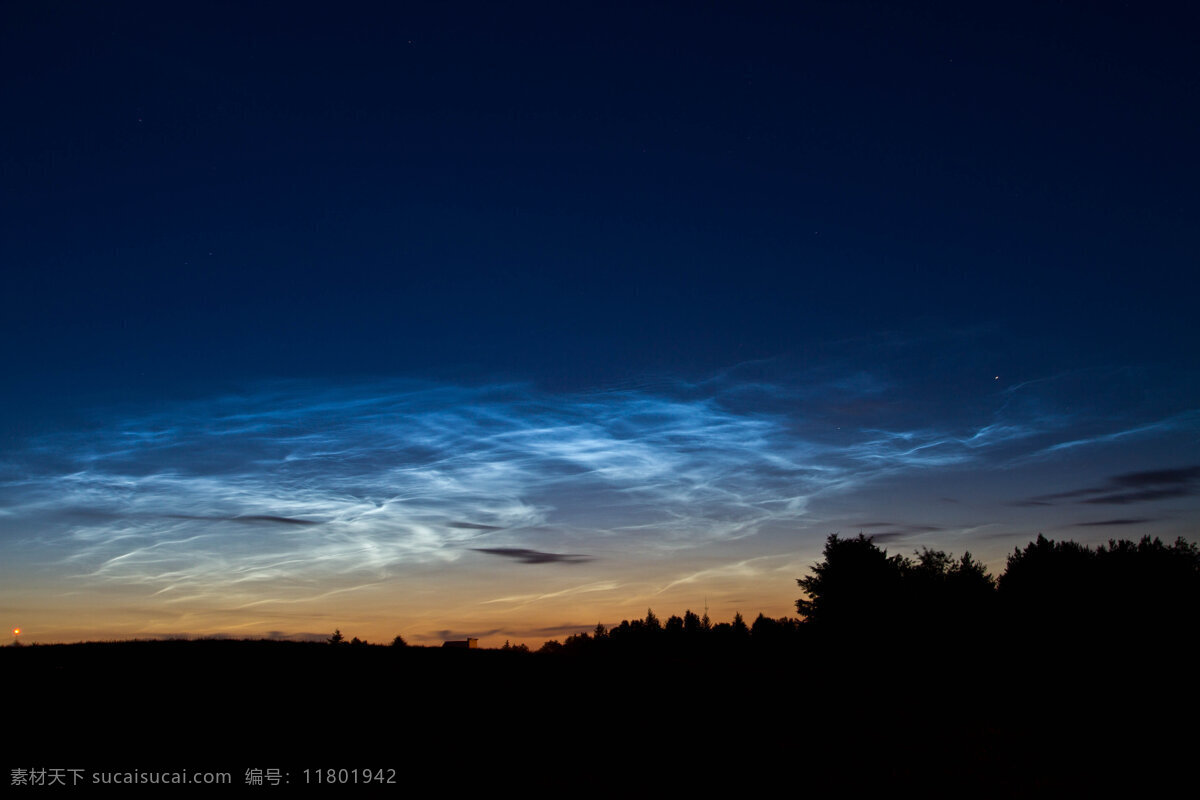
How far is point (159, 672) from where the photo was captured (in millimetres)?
26891

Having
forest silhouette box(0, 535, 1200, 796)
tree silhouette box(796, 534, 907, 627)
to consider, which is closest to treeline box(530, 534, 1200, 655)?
tree silhouette box(796, 534, 907, 627)

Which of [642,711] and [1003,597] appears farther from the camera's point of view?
[1003,597]

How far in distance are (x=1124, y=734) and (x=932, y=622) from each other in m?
45.2

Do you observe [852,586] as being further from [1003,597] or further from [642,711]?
[642,711]

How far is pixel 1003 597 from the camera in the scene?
7975 cm

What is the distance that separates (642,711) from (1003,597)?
69.9 m

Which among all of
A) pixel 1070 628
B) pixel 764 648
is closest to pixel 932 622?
pixel 1070 628

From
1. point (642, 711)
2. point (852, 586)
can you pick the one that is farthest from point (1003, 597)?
point (642, 711)

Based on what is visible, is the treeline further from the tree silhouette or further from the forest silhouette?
the forest silhouette

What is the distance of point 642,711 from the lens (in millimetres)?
25797

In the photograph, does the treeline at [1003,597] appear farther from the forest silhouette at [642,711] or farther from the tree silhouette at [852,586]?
the forest silhouette at [642,711]

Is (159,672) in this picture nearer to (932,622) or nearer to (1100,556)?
(932,622)

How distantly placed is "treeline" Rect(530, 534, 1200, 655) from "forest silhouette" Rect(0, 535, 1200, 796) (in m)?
12.1

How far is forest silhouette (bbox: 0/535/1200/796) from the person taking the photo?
741 inches
